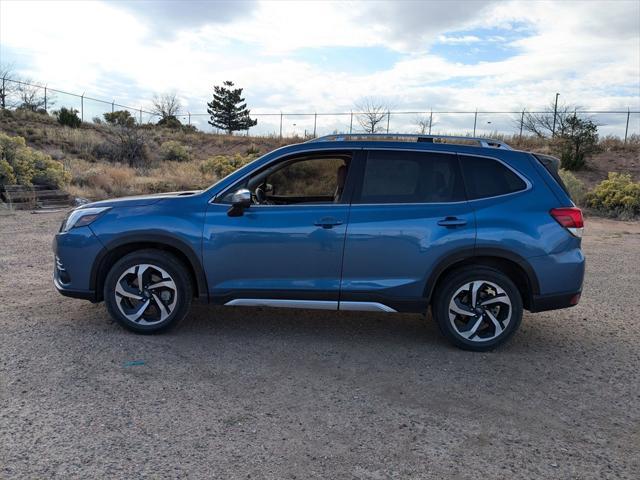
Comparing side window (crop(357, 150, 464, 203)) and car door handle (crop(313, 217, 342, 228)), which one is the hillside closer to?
car door handle (crop(313, 217, 342, 228))

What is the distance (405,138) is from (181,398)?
3.05 m

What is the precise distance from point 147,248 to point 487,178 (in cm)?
319

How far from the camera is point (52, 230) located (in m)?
11.5

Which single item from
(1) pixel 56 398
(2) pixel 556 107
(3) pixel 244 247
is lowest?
(1) pixel 56 398

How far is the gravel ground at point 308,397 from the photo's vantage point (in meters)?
3.21

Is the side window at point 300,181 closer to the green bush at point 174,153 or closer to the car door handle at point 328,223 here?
the car door handle at point 328,223

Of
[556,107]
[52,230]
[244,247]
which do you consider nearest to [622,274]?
[244,247]

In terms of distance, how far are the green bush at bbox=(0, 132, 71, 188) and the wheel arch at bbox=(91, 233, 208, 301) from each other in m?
12.4

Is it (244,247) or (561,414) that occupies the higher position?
(244,247)

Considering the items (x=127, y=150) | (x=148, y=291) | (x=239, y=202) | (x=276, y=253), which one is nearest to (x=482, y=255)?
(x=276, y=253)

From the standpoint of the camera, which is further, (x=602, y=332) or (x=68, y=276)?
(x=602, y=332)

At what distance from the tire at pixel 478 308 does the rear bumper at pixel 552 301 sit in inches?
6.2

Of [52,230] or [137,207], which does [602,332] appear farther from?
[52,230]

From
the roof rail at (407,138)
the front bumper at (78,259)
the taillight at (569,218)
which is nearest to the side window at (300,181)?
the roof rail at (407,138)
